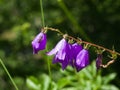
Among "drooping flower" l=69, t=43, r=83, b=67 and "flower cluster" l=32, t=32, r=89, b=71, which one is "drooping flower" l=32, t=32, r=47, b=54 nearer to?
"flower cluster" l=32, t=32, r=89, b=71

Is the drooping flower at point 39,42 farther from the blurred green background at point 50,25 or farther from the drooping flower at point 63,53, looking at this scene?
the blurred green background at point 50,25

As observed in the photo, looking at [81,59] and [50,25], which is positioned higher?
[50,25]

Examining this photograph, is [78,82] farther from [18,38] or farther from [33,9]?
[33,9]

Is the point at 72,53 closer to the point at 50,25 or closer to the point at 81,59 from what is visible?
the point at 81,59

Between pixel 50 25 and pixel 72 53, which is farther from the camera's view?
pixel 50 25

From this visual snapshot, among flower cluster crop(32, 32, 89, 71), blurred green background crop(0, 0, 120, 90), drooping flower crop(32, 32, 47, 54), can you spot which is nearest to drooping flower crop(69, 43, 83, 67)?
flower cluster crop(32, 32, 89, 71)

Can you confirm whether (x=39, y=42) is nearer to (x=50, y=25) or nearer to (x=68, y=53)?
(x=68, y=53)

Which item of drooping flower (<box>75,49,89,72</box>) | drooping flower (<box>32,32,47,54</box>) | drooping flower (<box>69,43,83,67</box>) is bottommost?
drooping flower (<box>75,49,89,72</box>)

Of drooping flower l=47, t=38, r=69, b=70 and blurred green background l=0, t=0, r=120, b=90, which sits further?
blurred green background l=0, t=0, r=120, b=90

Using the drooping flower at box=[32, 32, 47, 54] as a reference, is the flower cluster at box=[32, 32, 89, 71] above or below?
below

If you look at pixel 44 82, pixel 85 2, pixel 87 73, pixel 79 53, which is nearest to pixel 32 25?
pixel 85 2

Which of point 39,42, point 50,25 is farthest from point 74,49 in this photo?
point 50,25
